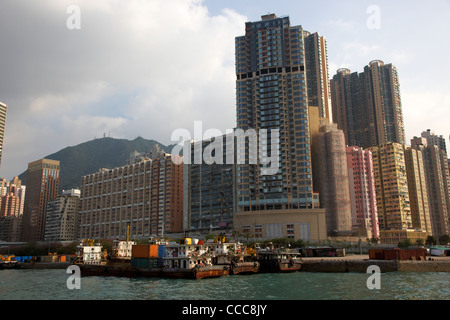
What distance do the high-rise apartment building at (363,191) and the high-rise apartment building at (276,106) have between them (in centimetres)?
3472

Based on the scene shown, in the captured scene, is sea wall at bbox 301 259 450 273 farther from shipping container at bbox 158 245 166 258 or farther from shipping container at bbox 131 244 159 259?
shipping container at bbox 131 244 159 259

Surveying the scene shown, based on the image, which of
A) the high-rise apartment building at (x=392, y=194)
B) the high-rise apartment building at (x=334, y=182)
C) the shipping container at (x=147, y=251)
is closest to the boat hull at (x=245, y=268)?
the shipping container at (x=147, y=251)

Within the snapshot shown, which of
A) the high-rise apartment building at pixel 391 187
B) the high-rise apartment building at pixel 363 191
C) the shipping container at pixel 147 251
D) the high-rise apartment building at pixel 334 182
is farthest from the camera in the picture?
the high-rise apartment building at pixel 391 187

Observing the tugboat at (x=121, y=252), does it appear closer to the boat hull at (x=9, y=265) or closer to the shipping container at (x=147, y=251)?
the shipping container at (x=147, y=251)

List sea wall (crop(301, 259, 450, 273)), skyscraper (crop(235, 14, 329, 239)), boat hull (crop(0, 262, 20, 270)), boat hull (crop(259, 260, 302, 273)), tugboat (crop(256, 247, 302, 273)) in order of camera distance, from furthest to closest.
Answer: skyscraper (crop(235, 14, 329, 239))
boat hull (crop(0, 262, 20, 270))
tugboat (crop(256, 247, 302, 273))
boat hull (crop(259, 260, 302, 273))
sea wall (crop(301, 259, 450, 273))

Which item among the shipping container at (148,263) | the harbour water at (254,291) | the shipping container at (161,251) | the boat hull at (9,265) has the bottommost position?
the boat hull at (9,265)

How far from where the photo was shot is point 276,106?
15362 centimetres

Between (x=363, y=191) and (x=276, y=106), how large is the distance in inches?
2202

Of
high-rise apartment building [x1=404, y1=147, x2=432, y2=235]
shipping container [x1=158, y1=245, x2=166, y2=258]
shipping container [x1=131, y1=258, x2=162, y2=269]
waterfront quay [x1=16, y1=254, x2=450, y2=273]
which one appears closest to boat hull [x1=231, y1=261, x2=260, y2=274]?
waterfront quay [x1=16, y1=254, x2=450, y2=273]

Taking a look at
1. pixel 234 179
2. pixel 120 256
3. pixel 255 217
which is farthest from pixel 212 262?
pixel 234 179

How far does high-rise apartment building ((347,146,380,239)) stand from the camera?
6491 inches

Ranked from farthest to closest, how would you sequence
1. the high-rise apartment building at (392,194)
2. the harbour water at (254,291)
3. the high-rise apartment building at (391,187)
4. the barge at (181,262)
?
the high-rise apartment building at (391,187) → the high-rise apartment building at (392,194) → the barge at (181,262) → the harbour water at (254,291)

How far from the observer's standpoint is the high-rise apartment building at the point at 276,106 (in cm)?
14738

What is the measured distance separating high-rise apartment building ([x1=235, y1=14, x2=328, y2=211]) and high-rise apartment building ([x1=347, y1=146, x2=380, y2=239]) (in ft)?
114
